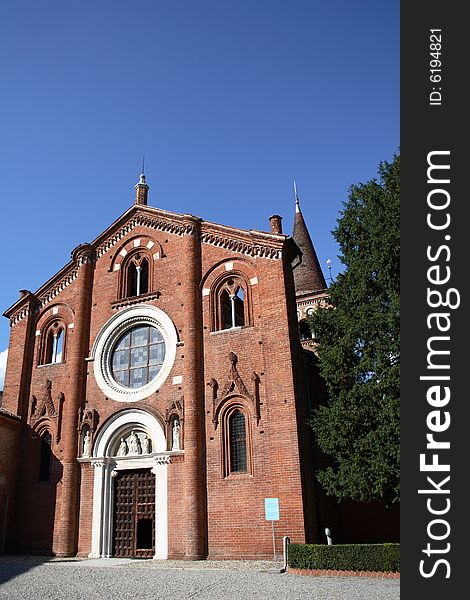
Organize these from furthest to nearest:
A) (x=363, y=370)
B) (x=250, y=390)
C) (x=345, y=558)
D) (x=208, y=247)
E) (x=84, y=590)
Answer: (x=208, y=247), (x=250, y=390), (x=363, y=370), (x=345, y=558), (x=84, y=590)

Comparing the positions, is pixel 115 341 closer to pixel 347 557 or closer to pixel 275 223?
pixel 275 223

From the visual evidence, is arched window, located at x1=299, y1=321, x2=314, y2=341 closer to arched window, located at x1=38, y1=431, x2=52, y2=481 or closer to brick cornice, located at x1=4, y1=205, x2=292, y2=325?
brick cornice, located at x1=4, y1=205, x2=292, y2=325

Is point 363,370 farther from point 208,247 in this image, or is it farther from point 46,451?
point 46,451

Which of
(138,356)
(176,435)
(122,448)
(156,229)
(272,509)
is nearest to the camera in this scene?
(272,509)

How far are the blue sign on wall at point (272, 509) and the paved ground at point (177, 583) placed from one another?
1.26 meters

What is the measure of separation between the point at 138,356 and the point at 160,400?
2.43m

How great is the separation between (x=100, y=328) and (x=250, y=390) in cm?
746

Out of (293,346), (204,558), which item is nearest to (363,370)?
(293,346)

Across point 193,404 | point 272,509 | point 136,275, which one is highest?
point 136,275

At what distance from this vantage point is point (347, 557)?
516 inches

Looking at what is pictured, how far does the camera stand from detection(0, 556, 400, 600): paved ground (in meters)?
10.4

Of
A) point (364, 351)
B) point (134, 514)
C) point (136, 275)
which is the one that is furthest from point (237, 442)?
point (136, 275)

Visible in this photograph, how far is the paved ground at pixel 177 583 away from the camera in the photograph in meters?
10.4

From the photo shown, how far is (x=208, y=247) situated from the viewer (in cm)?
2069
